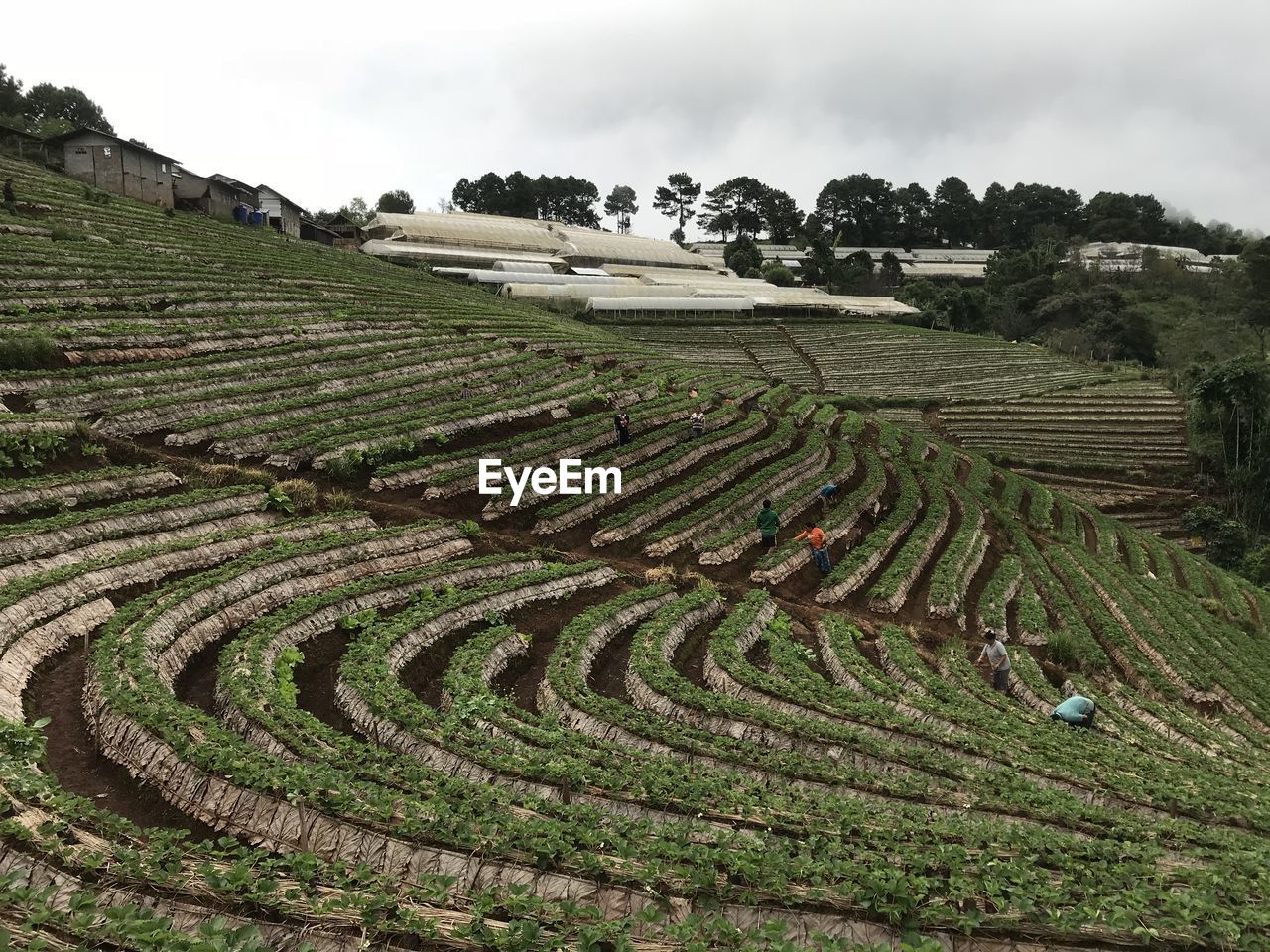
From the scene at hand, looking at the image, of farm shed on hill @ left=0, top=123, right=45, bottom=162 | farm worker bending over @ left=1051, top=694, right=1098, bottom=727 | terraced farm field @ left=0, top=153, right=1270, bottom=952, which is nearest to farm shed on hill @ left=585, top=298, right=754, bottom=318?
terraced farm field @ left=0, top=153, right=1270, bottom=952

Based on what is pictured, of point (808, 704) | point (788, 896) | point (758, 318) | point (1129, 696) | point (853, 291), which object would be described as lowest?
point (1129, 696)

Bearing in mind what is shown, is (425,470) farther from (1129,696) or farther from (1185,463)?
(1185,463)

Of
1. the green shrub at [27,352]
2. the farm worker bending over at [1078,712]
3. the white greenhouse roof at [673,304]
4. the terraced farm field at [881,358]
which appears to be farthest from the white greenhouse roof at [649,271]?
the farm worker bending over at [1078,712]

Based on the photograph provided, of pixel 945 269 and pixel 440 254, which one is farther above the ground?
pixel 945 269

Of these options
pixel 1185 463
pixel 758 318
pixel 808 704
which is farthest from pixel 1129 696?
pixel 758 318

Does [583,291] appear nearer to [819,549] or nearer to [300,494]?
[819,549]

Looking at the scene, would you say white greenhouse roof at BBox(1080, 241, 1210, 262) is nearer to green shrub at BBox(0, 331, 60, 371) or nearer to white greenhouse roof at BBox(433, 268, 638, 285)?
white greenhouse roof at BBox(433, 268, 638, 285)

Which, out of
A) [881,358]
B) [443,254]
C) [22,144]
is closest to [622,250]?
[443,254]
